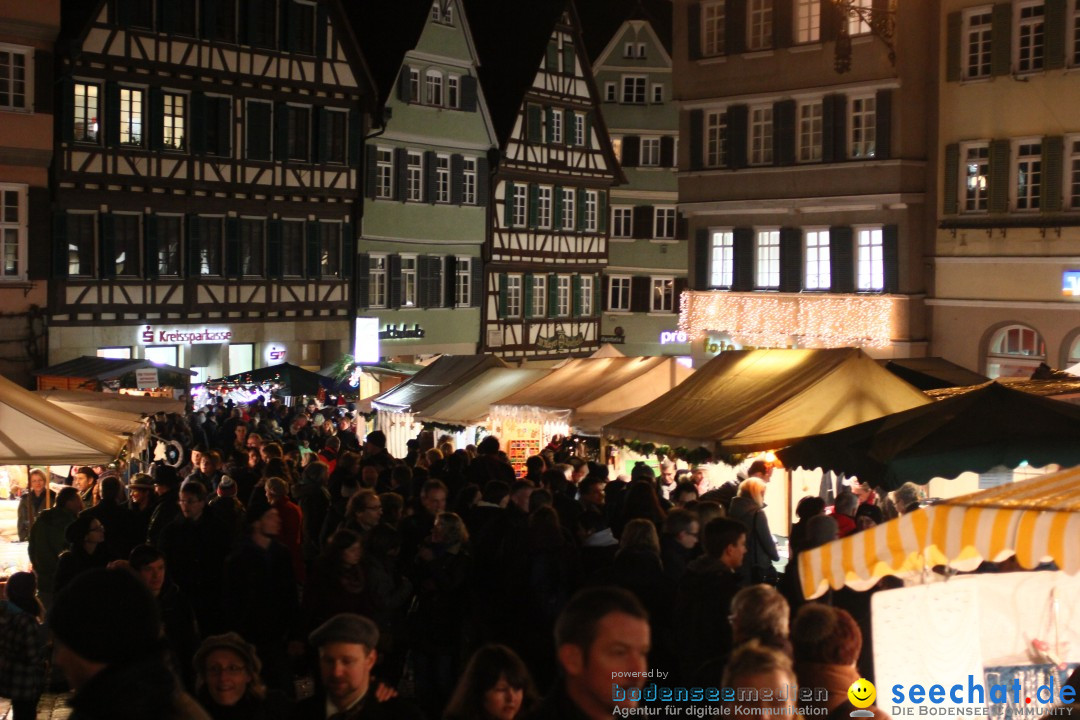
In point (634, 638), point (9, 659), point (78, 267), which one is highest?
point (78, 267)

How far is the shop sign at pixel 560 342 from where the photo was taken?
45938mm

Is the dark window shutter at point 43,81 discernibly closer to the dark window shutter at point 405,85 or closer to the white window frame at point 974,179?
the dark window shutter at point 405,85

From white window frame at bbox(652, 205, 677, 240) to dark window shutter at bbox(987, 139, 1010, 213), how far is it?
25.0m

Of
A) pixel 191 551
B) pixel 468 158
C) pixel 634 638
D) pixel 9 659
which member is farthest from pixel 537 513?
pixel 468 158

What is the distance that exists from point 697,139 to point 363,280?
1136 centimetres

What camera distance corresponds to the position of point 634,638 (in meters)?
4.22

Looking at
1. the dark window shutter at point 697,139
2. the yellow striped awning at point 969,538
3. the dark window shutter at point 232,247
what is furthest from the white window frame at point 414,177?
the yellow striped awning at point 969,538

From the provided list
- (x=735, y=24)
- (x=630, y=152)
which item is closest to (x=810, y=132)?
(x=735, y=24)

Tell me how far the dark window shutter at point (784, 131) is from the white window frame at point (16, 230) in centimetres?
1593

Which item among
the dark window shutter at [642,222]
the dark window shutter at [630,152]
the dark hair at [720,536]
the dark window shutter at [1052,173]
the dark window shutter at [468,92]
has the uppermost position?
the dark window shutter at [468,92]

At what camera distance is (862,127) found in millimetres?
29516

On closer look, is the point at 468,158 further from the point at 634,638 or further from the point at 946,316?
the point at 634,638

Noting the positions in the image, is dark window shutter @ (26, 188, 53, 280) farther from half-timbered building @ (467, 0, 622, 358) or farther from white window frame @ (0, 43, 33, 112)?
half-timbered building @ (467, 0, 622, 358)

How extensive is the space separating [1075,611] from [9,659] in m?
5.75
